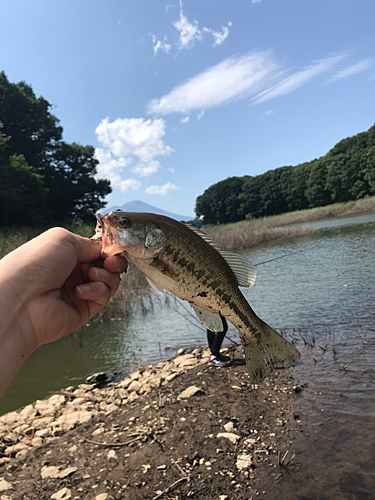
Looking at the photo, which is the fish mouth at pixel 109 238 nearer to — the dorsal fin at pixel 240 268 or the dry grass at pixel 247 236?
the dorsal fin at pixel 240 268

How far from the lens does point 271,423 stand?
5672mm

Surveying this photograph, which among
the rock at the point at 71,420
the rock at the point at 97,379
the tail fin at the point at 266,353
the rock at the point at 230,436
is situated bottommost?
the rock at the point at 97,379

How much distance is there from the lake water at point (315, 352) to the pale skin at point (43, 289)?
377cm

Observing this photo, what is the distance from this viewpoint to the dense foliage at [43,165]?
34125 mm

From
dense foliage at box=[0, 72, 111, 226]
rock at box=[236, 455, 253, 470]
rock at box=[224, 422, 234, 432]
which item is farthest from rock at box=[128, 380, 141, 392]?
dense foliage at box=[0, 72, 111, 226]

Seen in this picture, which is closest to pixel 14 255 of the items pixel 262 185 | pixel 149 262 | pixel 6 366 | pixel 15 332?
pixel 15 332

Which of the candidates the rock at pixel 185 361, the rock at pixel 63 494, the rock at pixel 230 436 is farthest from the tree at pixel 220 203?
the rock at pixel 63 494

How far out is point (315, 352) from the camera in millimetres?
8344

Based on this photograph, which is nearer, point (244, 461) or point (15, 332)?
point (15, 332)

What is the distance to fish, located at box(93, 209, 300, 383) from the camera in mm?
2348

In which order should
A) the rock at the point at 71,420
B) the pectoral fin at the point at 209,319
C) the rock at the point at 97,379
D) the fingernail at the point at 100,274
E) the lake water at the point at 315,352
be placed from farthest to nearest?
the rock at the point at 97,379
the rock at the point at 71,420
the lake water at the point at 315,352
the fingernail at the point at 100,274
the pectoral fin at the point at 209,319

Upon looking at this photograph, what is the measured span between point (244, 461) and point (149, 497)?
135 cm

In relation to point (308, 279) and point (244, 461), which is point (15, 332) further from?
point (308, 279)

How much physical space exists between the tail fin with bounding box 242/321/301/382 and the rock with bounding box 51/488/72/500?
3.59 meters
